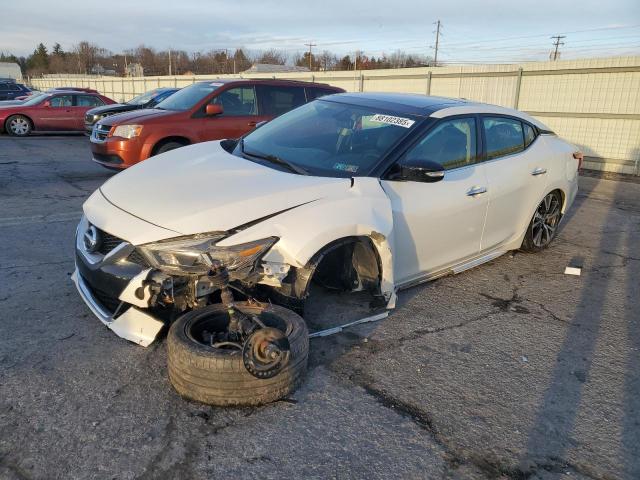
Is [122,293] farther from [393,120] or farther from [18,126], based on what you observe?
[18,126]

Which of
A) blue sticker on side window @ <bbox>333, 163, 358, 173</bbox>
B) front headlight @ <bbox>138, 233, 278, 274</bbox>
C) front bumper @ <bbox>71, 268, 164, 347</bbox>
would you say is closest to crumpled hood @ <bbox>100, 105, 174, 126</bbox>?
blue sticker on side window @ <bbox>333, 163, 358, 173</bbox>

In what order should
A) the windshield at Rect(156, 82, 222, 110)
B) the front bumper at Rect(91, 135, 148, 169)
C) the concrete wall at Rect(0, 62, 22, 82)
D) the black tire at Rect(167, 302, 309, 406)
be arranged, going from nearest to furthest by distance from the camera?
the black tire at Rect(167, 302, 309, 406) < the front bumper at Rect(91, 135, 148, 169) < the windshield at Rect(156, 82, 222, 110) < the concrete wall at Rect(0, 62, 22, 82)

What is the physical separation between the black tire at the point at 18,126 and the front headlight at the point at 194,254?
15.7 meters

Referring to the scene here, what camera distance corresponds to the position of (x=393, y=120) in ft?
13.7

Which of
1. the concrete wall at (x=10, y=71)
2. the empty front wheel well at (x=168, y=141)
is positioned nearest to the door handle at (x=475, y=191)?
the empty front wheel well at (x=168, y=141)

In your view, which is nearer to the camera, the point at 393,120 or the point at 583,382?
the point at 583,382

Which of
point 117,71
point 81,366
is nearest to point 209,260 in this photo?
point 81,366

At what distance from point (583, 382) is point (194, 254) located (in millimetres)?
2495

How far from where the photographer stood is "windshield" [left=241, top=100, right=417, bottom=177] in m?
3.86

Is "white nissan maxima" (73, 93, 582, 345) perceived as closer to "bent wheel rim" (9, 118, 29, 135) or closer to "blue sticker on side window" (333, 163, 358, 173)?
"blue sticker on side window" (333, 163, 358, 173)

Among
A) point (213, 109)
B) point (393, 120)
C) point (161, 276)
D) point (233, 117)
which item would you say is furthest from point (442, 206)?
point (233, 117)

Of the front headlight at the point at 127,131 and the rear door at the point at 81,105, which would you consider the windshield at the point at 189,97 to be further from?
the rear door at the point at 81,105

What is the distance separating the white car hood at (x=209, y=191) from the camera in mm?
3035

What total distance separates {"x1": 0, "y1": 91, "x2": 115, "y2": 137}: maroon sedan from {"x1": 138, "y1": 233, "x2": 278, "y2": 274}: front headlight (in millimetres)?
15723
